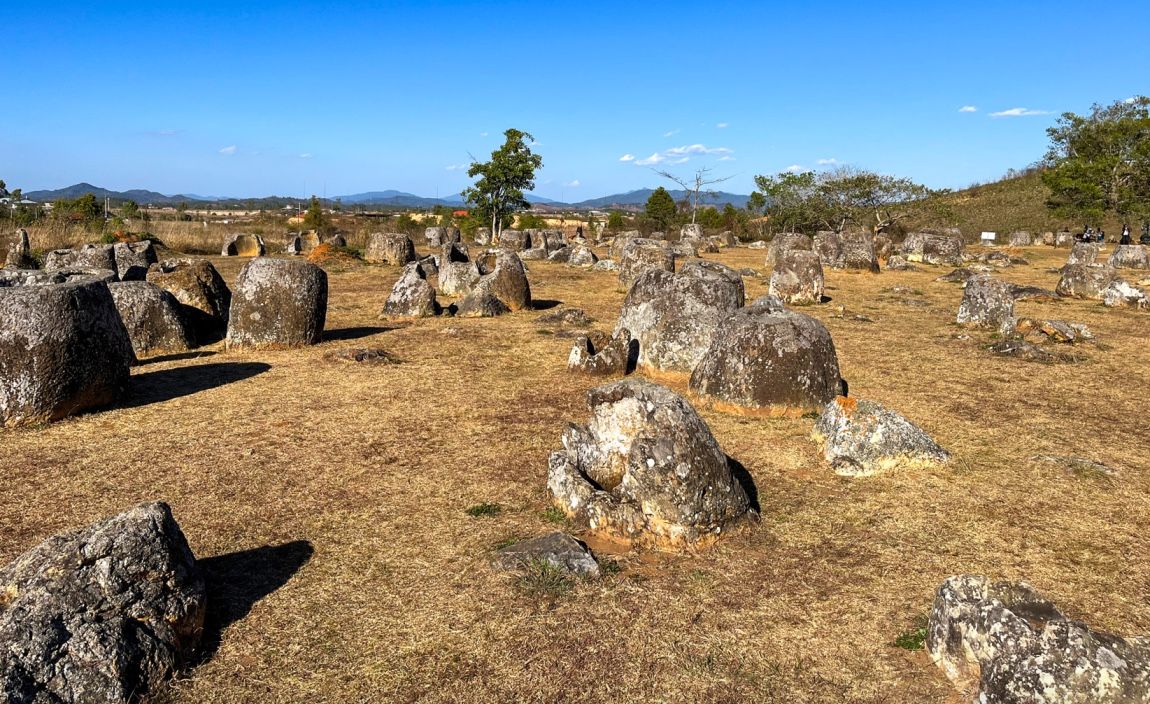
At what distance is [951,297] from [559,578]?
21962 mm

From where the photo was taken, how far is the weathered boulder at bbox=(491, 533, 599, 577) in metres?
6.26

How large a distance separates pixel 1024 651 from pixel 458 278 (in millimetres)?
19538

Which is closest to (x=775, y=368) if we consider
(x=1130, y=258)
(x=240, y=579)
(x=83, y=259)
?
(x=240, y=579)

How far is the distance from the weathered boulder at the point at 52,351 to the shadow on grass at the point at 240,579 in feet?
16.1

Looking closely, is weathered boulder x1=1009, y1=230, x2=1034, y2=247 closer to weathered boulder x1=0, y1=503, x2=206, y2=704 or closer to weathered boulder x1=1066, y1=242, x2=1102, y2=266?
weathered boulder x1=1066, y1=242, x2=1102, y2=266

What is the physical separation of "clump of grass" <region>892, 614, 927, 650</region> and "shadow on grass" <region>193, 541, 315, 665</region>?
4.67 metres

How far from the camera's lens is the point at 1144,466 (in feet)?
29.6

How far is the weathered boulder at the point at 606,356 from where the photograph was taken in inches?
516

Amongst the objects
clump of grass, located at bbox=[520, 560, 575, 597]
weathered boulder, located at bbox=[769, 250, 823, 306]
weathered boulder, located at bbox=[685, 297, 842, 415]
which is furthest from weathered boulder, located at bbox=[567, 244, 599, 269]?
clump of grass, located at bbox=[520, 560, 575, 597]

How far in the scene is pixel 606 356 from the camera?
1313 centimetres

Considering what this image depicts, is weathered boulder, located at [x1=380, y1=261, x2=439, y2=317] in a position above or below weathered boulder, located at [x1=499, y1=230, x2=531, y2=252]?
below

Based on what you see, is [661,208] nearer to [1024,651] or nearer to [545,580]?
[545,580]

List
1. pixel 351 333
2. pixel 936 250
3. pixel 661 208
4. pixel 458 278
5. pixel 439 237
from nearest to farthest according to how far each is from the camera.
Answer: pixel 351 333
pixel 458 278
pixel 936 250
pixel 439 237
pixel 661 208

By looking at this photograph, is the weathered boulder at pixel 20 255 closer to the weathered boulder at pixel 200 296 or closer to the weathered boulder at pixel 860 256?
the weathered boulder at pixel 200 296
